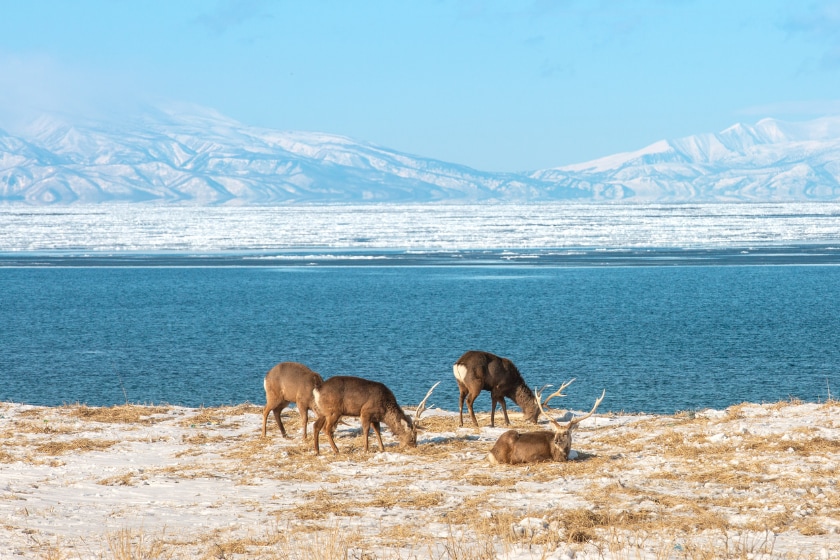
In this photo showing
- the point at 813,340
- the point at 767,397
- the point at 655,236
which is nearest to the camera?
the point at 767,397

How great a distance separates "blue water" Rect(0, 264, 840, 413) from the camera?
1028 inches

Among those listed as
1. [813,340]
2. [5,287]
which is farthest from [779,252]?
[5,287]

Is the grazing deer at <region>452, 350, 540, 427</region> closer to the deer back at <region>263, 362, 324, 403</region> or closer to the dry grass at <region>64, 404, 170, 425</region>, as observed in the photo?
the deer back at <region>263, 362, 324, 403</region>

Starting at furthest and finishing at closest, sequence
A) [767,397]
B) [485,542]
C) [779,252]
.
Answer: [779,252] → [767,397] → [485,542]

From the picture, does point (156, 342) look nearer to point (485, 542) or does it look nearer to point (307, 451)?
point (307, 451)

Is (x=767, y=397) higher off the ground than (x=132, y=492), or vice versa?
(x=132, y=492)

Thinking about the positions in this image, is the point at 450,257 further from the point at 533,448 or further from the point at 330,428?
the point at 533,448

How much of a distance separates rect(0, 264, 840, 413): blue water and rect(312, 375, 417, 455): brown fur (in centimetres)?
887

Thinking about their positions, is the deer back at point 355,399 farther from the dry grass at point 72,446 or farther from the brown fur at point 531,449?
the dry grass at point 72,446

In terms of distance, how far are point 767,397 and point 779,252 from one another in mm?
52197

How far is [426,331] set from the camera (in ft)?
121

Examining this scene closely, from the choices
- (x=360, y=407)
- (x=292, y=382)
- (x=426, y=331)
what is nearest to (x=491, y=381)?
(x=360, y=407)

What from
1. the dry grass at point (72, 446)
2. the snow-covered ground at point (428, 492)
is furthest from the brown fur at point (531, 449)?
the dry grass at point (72, 446)

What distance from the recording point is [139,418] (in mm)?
17047
